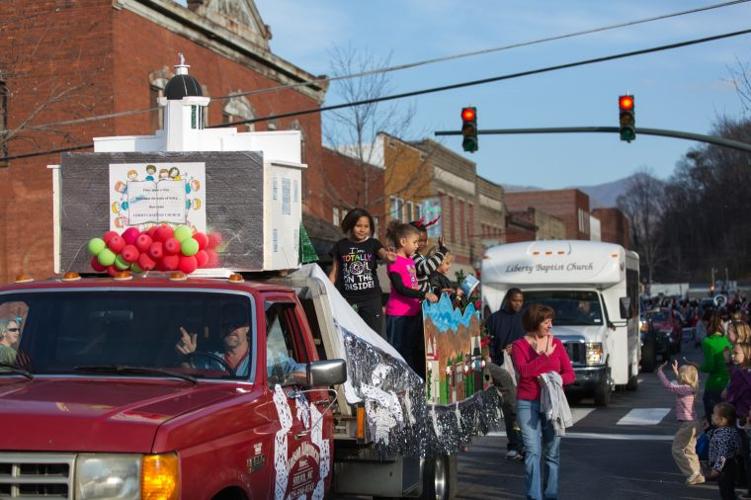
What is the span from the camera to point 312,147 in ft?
121

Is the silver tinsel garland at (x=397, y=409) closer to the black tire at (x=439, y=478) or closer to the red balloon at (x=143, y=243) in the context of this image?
the black tire at (x=439, y=478)

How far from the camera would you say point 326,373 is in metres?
6.45

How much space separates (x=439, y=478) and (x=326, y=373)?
3.65 metres

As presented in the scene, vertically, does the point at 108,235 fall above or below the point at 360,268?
above

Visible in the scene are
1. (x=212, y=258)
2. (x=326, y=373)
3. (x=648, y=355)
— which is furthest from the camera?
(x=648, y=355)

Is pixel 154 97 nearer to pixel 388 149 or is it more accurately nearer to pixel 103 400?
pixel 388 149

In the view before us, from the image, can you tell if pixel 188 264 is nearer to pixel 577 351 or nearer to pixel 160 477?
pixel 160 477

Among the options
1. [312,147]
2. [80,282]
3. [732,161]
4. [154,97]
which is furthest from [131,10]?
[732,161]

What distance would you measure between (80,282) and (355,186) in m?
32.0

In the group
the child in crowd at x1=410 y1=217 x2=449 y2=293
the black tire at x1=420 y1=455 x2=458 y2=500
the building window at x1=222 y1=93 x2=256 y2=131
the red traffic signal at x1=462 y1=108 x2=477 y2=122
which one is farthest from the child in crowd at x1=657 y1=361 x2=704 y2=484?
the building window at x1=222 y1=93 x2=256 y2=131

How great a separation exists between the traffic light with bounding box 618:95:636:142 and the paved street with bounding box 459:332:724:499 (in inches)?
272

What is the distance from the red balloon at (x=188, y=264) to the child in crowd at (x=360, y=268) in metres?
2.91

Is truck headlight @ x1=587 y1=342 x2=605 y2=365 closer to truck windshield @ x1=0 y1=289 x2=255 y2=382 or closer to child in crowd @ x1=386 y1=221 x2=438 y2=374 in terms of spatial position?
child in crowd @ x1=386 y1=221 x2=438 y2=374

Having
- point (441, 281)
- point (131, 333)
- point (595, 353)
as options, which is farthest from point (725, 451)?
point (595, 353)
